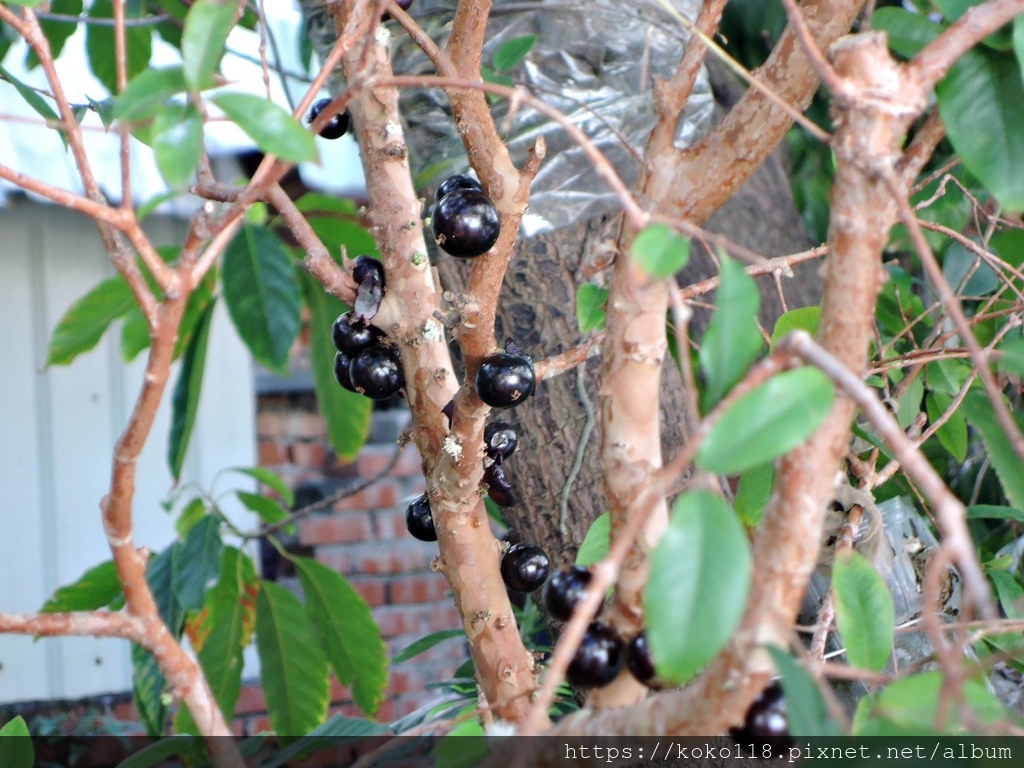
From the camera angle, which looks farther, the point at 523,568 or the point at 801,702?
the point at 523,568

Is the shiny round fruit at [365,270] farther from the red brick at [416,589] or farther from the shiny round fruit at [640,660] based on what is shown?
the red brick at [416,589]

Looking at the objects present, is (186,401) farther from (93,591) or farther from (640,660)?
(640,660)

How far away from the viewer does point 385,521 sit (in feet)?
8.01

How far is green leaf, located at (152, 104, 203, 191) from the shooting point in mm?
370

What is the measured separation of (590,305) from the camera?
71 cm

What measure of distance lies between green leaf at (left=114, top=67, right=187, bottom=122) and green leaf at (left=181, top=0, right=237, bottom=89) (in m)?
0.01

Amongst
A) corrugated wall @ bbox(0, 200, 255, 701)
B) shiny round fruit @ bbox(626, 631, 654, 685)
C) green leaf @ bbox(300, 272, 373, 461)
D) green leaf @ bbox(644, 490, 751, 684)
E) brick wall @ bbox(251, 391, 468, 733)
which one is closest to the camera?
green leaf @ bbox(644, 490, 751, 684)

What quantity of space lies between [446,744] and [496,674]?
169 millimetres

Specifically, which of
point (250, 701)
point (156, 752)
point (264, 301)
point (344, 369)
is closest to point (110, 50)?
point (264, 301)

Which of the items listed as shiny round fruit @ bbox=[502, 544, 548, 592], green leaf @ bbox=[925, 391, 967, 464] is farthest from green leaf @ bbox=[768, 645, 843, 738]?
green leaf @ bbox=[925, 391, 967, 464]

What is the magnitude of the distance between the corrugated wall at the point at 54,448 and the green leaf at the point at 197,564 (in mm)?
1002

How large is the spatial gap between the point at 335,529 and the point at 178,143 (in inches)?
82.2

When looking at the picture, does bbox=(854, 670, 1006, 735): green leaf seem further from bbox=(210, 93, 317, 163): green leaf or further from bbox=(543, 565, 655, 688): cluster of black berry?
bbox=(210, 93, 317, 163): green leaf

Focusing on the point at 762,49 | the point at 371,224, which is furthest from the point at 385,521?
the point at 371,224
